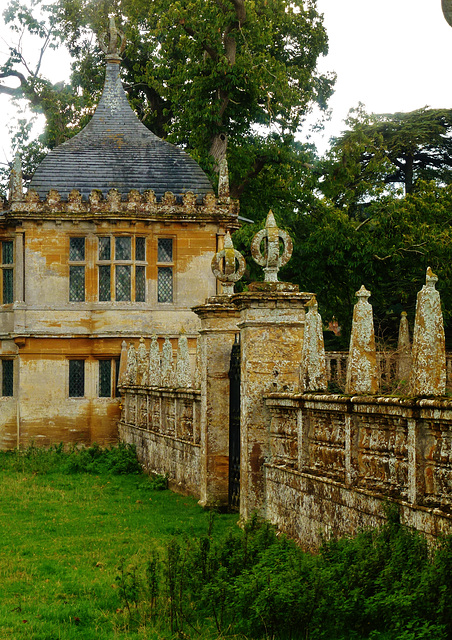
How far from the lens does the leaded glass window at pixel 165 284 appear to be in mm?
26594

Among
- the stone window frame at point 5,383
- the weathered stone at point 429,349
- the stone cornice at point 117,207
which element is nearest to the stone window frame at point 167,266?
the stone cornice at point 117,207

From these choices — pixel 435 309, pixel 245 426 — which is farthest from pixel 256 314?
pixel 435 309

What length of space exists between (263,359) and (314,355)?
2026 mm

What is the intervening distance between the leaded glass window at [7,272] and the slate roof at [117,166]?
1999 millimetres

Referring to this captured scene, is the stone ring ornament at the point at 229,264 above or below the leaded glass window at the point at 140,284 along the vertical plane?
below

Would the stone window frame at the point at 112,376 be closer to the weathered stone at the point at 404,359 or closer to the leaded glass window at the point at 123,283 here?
the leaded glass window at the point at 123,283

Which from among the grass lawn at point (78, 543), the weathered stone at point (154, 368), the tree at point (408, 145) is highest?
the tree at point (408, 145)

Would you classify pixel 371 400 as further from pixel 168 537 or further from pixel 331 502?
pixel 168 537

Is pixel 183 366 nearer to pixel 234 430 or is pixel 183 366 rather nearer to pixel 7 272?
pixel 234 430

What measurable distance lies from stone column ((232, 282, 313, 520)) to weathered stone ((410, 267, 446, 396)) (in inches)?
183

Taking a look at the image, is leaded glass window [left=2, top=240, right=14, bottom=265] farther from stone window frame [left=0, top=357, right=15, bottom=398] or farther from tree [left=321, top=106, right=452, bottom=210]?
tree [left=321, top=106, right=452, bottom=210]

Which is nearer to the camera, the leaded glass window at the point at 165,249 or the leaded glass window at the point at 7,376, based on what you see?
the leaded glass window at the point at 165,249

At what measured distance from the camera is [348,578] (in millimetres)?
7246

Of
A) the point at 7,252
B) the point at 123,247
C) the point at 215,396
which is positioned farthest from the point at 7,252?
the point at 215,396
